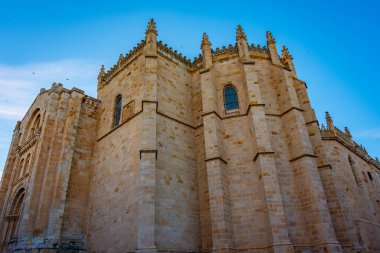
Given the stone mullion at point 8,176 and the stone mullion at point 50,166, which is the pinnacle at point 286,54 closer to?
the stone mullion at point 50,166

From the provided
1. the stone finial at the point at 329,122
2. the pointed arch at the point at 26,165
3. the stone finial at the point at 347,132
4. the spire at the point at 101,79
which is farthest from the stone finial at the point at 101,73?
the stone finial at the point at 347,132

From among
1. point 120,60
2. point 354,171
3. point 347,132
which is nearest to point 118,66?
point 120,60

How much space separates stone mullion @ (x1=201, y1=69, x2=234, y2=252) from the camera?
1138 cm

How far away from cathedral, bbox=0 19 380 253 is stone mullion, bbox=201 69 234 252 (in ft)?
0.18

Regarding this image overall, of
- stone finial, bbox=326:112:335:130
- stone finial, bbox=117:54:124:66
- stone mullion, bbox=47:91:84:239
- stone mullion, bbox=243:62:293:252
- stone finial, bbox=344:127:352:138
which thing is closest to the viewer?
stone mullion, bbox=243:62:293:252

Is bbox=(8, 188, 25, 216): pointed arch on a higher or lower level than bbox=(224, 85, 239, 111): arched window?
lower

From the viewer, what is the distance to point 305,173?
12516 mm

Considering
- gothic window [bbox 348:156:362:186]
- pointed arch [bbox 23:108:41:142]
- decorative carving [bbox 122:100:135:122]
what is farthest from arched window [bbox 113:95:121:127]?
gothic window [bbox 348:156:362:186]

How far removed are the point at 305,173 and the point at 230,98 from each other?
543cm

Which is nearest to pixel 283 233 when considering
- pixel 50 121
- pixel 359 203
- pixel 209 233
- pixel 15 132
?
pixel 209 233

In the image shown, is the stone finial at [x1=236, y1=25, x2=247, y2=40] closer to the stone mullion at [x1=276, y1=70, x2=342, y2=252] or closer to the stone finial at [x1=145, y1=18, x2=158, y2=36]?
the stone mullion at [x1=276, y1=70, x2=342, y2=252]

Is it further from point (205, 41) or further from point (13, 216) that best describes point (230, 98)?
point (13, 216)

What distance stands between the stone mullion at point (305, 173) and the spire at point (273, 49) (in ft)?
3.68

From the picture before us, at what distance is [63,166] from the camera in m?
14.2
